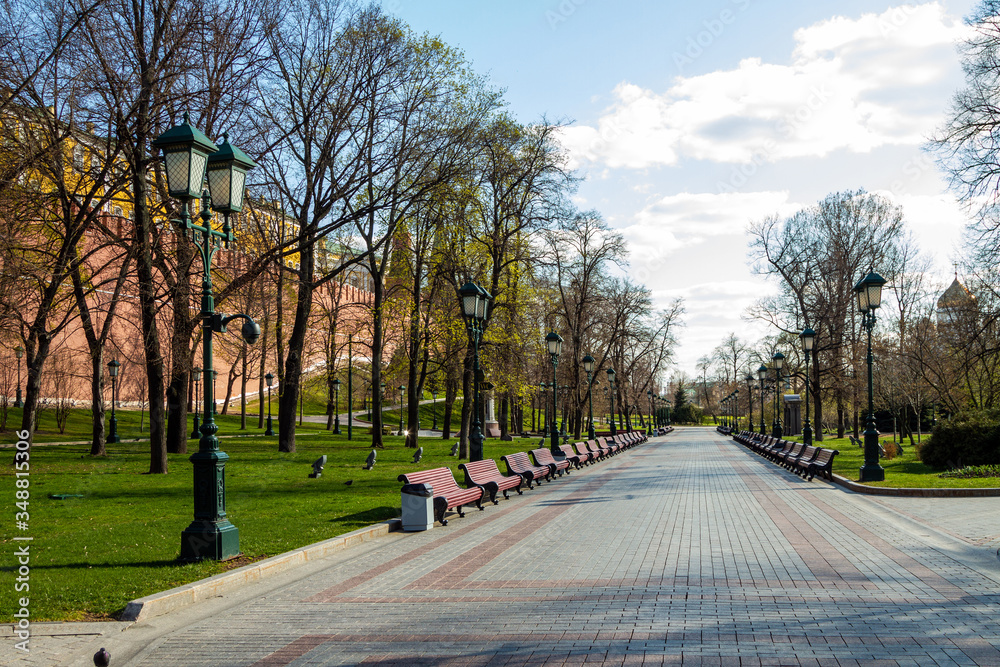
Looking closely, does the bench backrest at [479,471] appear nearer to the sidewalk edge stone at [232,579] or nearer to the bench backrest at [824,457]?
the sidewalk edge stone at [232,579]

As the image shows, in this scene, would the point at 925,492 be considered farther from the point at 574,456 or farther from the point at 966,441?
the point at 574,456

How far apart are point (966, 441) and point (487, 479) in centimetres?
1277

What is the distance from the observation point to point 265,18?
65.5ft

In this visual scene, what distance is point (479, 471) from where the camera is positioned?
15.5m

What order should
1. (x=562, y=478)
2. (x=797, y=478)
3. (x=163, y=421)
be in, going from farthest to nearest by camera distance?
(x=562, y=478), (x=797, y=478), (x=163, y=421)

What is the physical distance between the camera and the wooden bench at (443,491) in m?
12.3

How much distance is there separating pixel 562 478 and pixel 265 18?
14414 mm

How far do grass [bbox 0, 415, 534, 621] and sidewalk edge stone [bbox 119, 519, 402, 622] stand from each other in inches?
9.2

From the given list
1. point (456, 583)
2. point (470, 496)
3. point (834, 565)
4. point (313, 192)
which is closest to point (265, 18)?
point (313, 192)

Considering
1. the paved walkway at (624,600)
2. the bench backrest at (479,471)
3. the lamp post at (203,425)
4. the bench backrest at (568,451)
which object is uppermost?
the lamp post at (203,425)

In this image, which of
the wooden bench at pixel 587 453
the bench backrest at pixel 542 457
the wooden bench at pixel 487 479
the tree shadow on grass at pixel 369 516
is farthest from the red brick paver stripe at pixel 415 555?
the wooden bench at pixel 587 453

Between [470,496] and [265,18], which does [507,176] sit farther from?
[470,496]

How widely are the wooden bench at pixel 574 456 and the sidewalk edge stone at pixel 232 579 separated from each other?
569 inches

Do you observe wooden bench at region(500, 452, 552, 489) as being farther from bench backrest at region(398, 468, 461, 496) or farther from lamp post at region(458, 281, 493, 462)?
bench backrest at region(398, 468, 461, 496)
